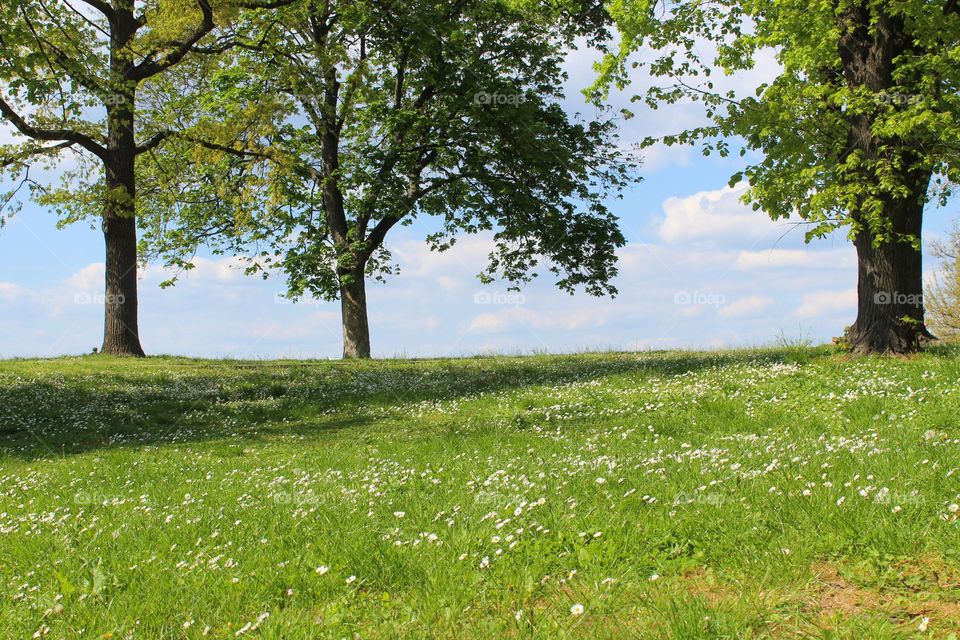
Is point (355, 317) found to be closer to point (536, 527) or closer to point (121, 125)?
point (121, 125)

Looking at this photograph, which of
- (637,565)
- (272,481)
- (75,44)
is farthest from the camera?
(75,44)

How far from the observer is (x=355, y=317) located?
32.8m

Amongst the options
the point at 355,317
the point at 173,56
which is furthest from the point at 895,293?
the point at 173,56

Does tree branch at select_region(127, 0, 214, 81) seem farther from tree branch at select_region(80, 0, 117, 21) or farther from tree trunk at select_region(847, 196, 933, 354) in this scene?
tree trunk at select_region(847, 196, 933, 354)

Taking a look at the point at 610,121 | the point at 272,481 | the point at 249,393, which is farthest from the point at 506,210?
the point at 272,481

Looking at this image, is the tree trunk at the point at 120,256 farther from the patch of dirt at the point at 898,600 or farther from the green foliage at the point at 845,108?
the patch of dirt at the point at 898,600

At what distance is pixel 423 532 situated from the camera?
689 cm

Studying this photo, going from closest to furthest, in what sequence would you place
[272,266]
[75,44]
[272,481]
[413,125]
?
[272,481] → [75,44] → [413,125] → [272,266]

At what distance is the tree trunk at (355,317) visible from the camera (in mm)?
32500

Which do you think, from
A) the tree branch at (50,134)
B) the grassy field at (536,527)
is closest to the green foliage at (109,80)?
the tree branch at (50,134)

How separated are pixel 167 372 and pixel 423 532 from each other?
2110cm

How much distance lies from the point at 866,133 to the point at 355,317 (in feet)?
70.7

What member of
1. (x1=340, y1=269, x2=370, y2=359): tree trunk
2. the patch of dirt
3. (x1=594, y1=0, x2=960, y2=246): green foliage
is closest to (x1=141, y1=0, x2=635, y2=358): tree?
(x1=340, y1=269, x2=370, y2=359): tree trunk

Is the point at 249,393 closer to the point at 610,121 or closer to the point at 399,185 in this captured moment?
the point at 399,185
